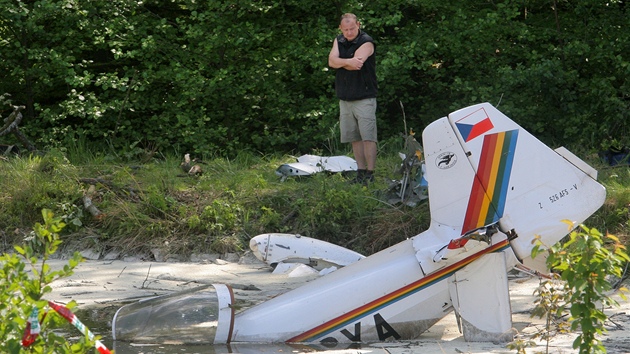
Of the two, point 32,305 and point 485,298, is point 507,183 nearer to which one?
point 485,298

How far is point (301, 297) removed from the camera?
20.2ft

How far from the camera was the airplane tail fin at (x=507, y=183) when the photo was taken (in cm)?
600

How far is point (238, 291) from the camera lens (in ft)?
25.7

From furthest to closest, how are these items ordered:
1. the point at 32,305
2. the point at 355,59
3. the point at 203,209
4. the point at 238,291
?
the point at 355,59, the point at 203,209, the point at 238,291, the point at 32,305

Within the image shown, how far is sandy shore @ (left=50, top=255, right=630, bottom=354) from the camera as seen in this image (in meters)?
5.91

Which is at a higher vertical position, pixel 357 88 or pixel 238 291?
pixel 357 88

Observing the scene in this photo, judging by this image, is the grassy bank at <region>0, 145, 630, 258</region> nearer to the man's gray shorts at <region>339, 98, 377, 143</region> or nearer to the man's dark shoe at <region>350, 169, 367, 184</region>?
the man's dark shoe at <region>350, 169, 367, 184</region>

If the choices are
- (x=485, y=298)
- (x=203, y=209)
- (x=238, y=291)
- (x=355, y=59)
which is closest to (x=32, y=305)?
(x=485, y=298)

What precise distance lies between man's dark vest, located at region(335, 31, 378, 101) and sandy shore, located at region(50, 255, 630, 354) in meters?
2.26

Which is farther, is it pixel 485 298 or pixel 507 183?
pixel 507 183

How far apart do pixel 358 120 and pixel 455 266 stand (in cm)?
433

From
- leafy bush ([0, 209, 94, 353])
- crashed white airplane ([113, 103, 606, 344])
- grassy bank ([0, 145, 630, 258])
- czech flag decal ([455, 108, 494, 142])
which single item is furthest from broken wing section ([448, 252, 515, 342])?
grassy bank ([0, 145, 630, 258])

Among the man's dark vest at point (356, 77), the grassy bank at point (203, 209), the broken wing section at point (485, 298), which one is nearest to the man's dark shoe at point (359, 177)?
the grassy bank at point (203, 209)

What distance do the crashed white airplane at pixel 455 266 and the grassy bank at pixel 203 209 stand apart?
292 centimetres
